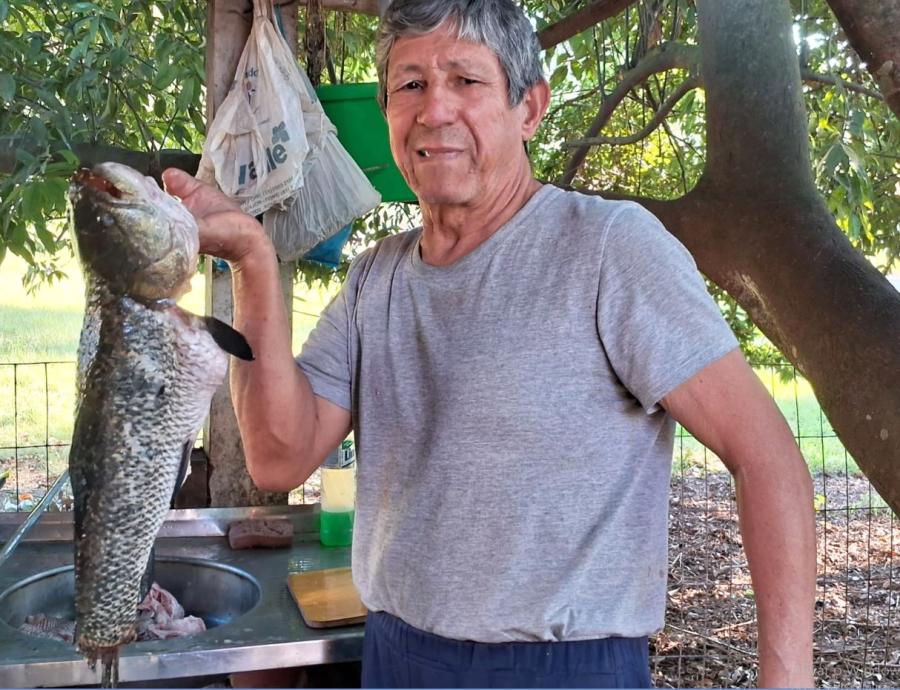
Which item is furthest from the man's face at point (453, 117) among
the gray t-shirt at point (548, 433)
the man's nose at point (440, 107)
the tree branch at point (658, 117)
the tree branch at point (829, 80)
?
the tree branch at point (658, 117)

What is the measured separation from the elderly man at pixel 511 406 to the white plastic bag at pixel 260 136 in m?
1.33

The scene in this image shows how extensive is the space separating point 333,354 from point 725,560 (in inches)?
213

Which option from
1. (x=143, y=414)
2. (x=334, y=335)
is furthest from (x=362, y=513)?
(x=143, y=414)

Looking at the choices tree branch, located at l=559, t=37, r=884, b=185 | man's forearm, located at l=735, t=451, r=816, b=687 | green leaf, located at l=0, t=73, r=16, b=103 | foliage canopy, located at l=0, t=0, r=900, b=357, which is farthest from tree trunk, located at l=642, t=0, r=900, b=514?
green leaf, located at l=0, t=73, r=16, b=103

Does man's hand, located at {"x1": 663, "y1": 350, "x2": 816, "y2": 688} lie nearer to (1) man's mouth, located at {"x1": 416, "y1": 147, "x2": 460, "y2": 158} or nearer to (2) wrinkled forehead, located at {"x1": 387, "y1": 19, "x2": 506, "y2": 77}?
(1) man's mouth, located at {"x1": 416, "y1": 147, "x2": 460, "y2": 158}

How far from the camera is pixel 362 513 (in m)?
2.14

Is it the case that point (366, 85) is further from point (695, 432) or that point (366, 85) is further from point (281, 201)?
point (695, 432)

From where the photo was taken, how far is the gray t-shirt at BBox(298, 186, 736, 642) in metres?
1.82

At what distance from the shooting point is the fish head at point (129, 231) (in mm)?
1597

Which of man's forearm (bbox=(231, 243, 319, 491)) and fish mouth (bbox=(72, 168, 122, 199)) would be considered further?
man's forearm (bbox=(231, 243, 319, 491))

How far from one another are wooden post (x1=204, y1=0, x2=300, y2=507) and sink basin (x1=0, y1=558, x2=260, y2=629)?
1.91 ft

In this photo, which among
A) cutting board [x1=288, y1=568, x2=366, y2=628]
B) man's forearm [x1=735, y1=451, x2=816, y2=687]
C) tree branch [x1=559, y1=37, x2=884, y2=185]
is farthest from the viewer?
tree branch [x1=559, y1=37, x2=884, y2=185]

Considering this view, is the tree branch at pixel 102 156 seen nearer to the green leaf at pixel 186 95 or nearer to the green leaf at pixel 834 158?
the green leaf at pixel 186 95

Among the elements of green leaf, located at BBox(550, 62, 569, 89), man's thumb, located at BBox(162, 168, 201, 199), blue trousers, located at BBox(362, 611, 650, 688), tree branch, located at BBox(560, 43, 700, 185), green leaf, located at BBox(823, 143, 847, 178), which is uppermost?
green leaf, located at BBox(550, 62, 569, 89)
